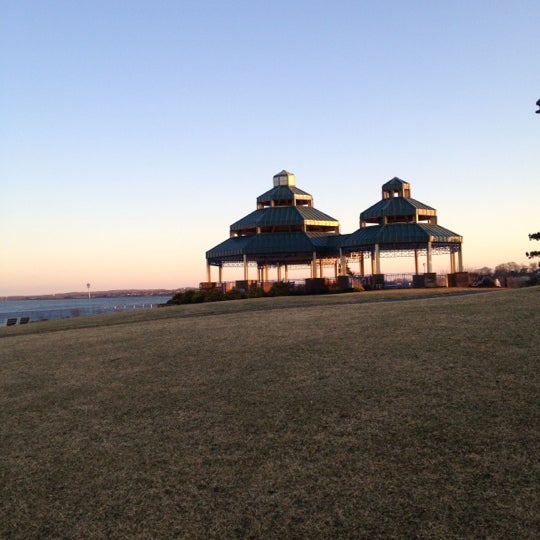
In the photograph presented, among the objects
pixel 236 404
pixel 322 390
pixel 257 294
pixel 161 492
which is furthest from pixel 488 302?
pixel 257 294

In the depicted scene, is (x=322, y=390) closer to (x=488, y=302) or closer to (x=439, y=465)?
(x=439, y=465)

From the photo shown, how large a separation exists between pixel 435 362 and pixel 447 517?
209 inches

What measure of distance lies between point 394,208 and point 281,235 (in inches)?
392

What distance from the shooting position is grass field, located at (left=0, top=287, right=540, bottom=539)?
6180mm

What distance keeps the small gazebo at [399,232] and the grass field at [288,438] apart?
3170cm

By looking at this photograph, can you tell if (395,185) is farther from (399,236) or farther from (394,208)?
(399,236)

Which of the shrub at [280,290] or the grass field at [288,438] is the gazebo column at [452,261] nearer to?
the shrub at [280,290]

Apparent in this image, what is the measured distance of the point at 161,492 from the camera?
6945mm

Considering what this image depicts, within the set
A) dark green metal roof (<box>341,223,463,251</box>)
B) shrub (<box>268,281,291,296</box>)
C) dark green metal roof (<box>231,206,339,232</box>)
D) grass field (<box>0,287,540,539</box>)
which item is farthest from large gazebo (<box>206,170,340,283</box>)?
grass field (<box>0,287,540,539</box>)

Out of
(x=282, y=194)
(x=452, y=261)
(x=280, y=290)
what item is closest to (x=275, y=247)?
(x=280, y=290)

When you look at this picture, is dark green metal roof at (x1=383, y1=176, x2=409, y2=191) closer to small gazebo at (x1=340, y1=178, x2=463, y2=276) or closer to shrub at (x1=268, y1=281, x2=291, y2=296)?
small gazebo at (x1=340, y1=178, x2=463, y2=276)

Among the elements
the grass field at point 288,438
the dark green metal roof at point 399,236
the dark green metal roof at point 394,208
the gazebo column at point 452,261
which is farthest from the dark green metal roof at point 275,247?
the grass field at point 288,438

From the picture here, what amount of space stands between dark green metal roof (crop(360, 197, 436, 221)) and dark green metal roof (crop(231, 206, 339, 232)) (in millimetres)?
4744

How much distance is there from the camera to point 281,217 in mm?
52062
